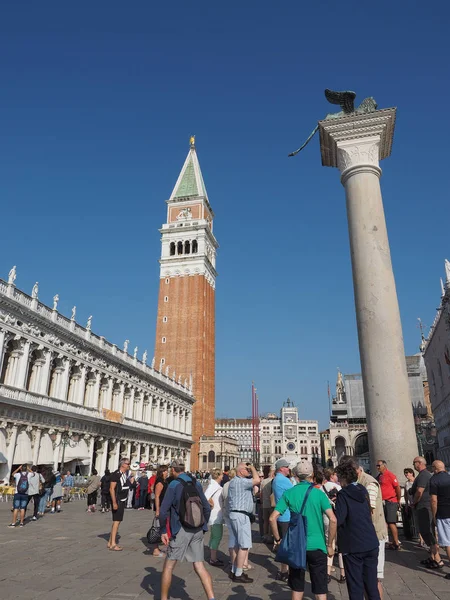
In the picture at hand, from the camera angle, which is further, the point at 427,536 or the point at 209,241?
the point at 209,241

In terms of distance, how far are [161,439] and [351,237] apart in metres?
46.4

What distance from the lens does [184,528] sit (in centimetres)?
569

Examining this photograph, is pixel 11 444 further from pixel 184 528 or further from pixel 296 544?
pixel 296 544

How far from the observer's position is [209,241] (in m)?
81.8

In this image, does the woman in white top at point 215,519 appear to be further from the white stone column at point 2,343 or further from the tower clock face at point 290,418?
the tower clock face at point 290,418

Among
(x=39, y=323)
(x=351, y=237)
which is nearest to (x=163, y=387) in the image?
(x=39, y=323)

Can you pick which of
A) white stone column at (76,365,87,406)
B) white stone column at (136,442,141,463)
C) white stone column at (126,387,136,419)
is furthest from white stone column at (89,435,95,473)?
white stone column at (136,442,141,463)

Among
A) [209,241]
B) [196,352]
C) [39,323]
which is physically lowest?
[39,323]

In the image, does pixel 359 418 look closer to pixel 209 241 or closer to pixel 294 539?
pixel 209 241

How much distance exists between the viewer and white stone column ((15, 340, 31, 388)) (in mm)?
28891

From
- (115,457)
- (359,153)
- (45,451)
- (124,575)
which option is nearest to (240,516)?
(124,575)

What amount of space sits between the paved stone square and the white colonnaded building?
18.2m

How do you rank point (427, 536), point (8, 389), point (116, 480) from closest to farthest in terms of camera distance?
point (427, 536), point (116, 480), point (8, 389)

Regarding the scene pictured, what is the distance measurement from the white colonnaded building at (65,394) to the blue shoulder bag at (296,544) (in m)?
24.2
